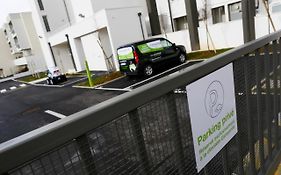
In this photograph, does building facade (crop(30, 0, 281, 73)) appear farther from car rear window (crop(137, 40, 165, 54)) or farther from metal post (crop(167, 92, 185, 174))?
metal post (crop(167, 92, 185, 174))

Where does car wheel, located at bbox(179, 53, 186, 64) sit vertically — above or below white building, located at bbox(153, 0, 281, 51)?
below

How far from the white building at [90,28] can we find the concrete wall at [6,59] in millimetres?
22636

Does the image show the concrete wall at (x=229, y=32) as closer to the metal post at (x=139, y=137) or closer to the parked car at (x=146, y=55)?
the parked car at (x=146, y=55)

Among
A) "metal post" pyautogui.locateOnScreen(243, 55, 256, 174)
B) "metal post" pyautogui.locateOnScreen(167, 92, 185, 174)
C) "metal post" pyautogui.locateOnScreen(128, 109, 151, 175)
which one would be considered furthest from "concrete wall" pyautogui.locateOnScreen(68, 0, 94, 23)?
"metal post" pyautogui.locateOnScreen(128, 109, 151, 175)

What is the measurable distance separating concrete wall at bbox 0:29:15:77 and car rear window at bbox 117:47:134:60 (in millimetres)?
42202

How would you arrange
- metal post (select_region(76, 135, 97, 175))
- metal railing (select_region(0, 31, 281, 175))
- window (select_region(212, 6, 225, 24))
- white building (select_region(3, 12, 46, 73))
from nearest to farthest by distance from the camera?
metal railing (select_region(0, 31, 281, 175)) → metal post (select_region(76, 135, 97, 175)) → window (select_region(212, 6, 225, 24)) → white building (select_region(3, 12, 46, 73))

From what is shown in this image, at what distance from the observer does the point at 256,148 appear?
239 centimetres

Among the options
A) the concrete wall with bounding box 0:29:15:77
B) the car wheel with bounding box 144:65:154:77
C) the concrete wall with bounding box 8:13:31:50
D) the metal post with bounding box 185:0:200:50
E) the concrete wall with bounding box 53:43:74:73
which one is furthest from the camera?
the concrete wall with bounding box 0:29:15:77

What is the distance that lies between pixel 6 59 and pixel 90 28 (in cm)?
3836

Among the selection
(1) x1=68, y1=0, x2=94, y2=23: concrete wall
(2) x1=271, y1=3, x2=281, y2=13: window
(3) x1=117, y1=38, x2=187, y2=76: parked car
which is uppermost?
(1) x1=68, y1=0, x2=94, y2=23: concrete wall

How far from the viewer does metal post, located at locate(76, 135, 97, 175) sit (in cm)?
95

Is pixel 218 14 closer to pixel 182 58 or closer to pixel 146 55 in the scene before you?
pixel 182 58

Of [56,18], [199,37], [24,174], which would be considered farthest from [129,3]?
[24,174]

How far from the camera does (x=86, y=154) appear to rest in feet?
3.19
